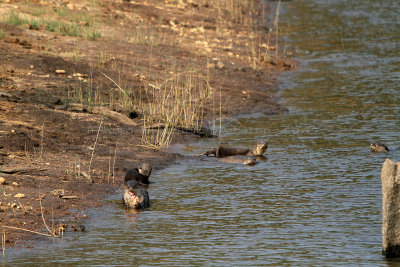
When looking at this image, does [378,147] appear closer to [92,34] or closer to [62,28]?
[92,34]

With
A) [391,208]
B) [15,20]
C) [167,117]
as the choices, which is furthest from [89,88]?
[391,208]

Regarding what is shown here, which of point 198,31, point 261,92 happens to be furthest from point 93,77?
point 198,31

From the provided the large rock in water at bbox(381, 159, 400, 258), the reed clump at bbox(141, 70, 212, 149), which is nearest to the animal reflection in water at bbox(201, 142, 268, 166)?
the reed clump at bbox(141, 70, 212, 149)

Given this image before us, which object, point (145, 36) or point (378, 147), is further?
point (145, 36)

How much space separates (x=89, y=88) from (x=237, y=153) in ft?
12.6

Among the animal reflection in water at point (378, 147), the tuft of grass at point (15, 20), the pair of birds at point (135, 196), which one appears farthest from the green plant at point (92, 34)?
the pair of birds at point (135, 196)

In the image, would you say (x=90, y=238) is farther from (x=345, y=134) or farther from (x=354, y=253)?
(x=345, y=134)

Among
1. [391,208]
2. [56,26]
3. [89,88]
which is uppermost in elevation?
[56,26]

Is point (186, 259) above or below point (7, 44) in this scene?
below

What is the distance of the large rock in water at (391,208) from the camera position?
6.55m

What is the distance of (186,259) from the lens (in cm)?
700

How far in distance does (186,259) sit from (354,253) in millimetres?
1648

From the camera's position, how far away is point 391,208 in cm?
668

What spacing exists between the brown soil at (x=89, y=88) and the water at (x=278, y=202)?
22.5 inches
